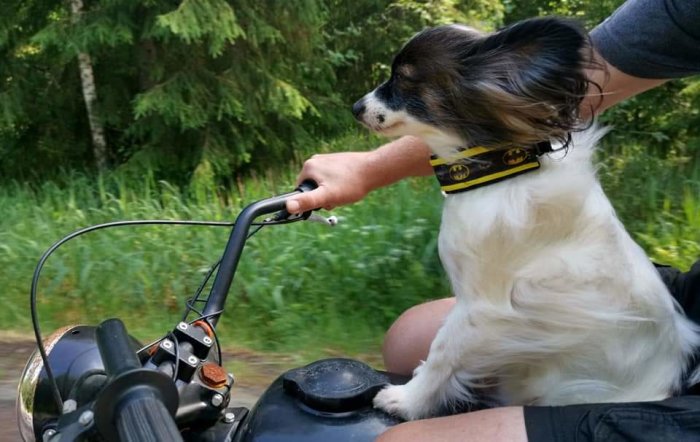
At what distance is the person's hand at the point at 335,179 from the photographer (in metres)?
1.81

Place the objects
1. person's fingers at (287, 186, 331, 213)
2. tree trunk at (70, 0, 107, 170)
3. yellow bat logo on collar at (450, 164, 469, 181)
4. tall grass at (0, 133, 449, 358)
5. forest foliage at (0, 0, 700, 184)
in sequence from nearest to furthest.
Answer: yellow bat logo on collar at (450, 164, 469, 181) < person's fingers at (287, 186, 331, 213) < tall grass at (0, 133, 449, 358) < forest foliage at (0, 0, 700, 184) < tree trunk at (70, 0, 107, 170)

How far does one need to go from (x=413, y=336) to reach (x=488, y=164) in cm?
66

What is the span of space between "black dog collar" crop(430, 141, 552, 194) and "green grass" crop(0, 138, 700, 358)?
1.92 meters

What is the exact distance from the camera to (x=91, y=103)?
865 cm

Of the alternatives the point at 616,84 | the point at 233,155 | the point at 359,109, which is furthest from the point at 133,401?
the point at 233,155

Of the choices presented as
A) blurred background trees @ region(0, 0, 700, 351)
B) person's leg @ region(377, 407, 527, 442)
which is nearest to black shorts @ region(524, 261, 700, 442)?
person's leg @ region(377, 407, 527, 442)

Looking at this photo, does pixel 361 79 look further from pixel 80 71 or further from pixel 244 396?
pixel 244 396

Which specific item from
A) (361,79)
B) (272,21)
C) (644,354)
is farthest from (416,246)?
(361,79)

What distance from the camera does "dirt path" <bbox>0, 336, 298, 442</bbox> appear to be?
2.95 meters

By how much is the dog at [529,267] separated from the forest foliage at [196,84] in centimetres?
498

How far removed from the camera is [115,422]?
107 centimetres

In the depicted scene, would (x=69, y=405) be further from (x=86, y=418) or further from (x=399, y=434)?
(x=399, y=434)

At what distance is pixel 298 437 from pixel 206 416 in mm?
211

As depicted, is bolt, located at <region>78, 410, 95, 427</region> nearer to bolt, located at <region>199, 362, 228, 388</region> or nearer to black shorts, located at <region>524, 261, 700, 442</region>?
bolt, located at <region>199, 362, 228, 388</region>
